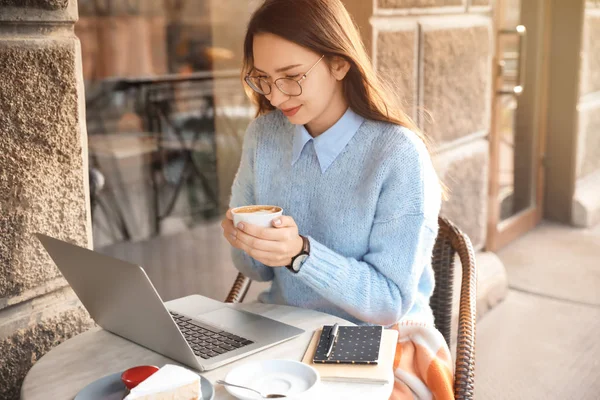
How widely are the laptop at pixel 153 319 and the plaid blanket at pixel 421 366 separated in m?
0.26

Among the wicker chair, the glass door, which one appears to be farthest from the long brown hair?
the glass door

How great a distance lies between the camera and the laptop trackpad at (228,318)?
1552 mm

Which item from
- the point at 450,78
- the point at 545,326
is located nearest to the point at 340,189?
the point at 450,78

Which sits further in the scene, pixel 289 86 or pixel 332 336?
pixel 289 86

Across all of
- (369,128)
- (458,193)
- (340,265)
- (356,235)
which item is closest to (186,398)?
(340,265)

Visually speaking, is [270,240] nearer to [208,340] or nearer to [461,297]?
[208,340]

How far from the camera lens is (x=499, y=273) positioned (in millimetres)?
3629

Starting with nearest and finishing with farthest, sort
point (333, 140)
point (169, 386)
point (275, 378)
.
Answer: point (169, 386) < point (275, 378) < point (333, 140)

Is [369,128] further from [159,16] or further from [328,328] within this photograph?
[159,16]

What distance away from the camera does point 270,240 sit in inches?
58.1

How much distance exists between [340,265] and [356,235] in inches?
6.2

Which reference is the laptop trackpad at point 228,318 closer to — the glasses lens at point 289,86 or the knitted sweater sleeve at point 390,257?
the knitted sweater sleeve at point 390,257

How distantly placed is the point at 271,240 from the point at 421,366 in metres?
0.44

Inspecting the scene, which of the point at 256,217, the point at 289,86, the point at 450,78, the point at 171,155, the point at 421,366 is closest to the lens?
the point at 256,217
